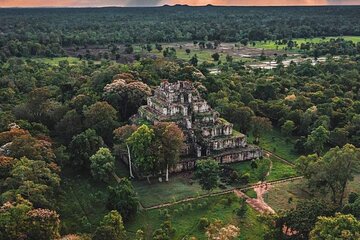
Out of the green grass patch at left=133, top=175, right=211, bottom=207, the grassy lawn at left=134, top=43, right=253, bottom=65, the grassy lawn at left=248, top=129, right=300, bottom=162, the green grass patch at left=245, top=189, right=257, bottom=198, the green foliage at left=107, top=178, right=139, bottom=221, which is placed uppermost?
the green foliage at left=107, top=178, right=139, bottom=221

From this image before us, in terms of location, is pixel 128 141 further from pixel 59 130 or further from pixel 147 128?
pixel 59 130

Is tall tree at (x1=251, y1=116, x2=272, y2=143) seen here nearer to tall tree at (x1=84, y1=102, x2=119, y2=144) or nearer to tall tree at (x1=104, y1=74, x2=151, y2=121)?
tall tree at (x1=104, y1=74, x2=151, y2=121)

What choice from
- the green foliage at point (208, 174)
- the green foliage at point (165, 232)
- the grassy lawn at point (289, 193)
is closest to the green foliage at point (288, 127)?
the grassy lawn at point (289, 193)

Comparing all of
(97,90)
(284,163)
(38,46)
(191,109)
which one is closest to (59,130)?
(97,90)

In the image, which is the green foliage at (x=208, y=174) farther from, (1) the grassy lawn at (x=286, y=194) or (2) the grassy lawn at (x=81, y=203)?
(2) the grassy lawn at (x=81, y=203)

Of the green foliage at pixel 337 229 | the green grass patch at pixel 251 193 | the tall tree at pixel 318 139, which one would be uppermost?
the green foliage at pixel 337 229

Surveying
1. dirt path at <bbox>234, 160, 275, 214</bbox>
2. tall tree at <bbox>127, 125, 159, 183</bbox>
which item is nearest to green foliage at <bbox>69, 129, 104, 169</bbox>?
tall tree at <bbox>127, 125, 159, 183</bbox>
